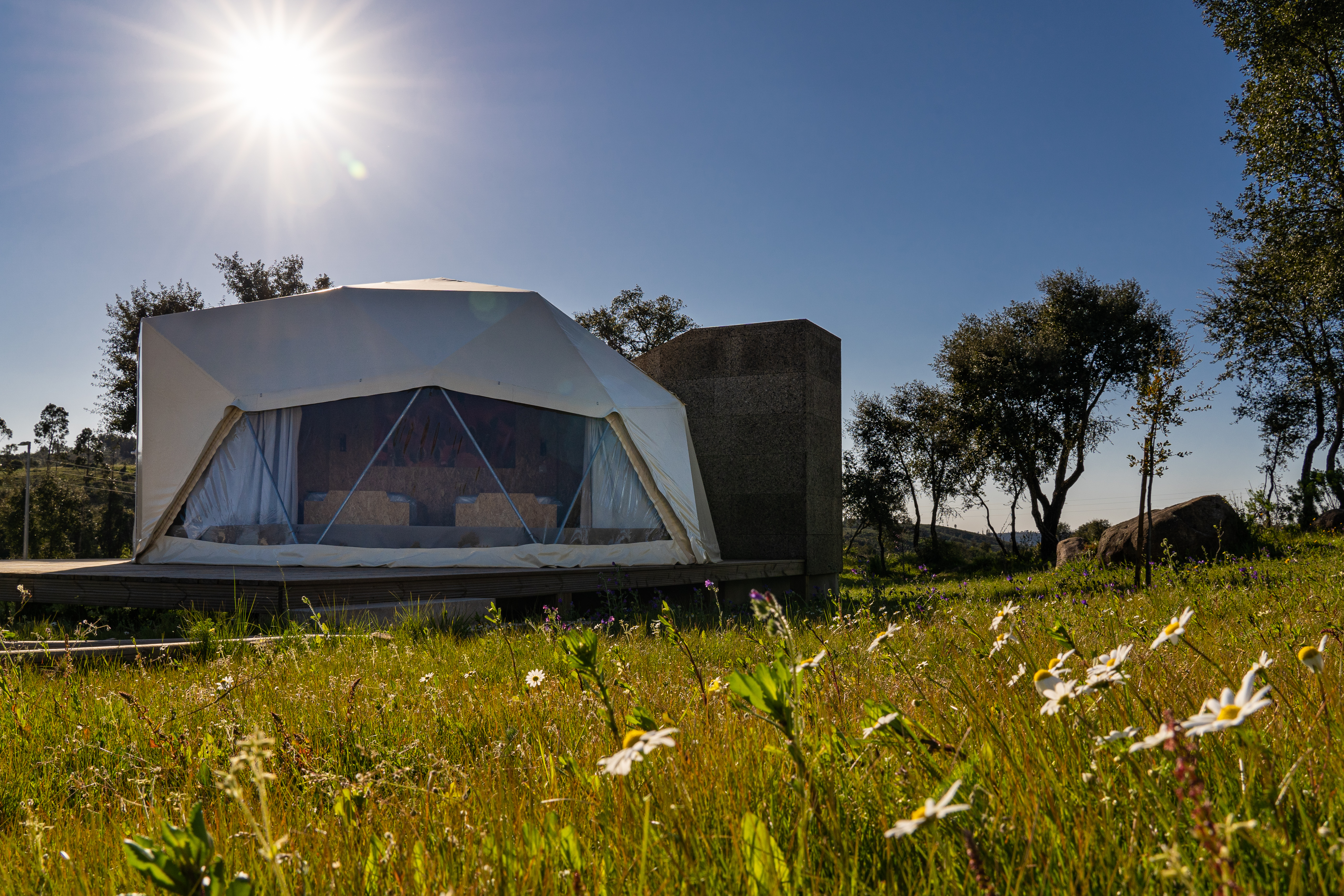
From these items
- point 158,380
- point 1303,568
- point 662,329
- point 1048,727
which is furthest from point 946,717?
point 662,329

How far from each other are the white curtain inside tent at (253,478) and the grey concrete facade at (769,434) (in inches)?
219

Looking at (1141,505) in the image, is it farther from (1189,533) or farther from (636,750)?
(636,750)

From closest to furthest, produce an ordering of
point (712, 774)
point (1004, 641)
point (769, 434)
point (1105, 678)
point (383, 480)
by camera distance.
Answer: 1. point (1105, 678)
2. point (712, 774)
3. point (1004, 641)
4. point (383, 480)
5. point (769, 434)

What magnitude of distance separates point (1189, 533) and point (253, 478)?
13.6 meters

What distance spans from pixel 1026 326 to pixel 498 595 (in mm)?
19063

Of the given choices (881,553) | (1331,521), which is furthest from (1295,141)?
(881,553)

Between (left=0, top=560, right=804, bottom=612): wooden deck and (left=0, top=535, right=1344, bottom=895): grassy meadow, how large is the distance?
10.1 feet

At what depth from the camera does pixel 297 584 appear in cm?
603

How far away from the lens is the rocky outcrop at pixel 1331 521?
13508 millimetres

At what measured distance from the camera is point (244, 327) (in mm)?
9305

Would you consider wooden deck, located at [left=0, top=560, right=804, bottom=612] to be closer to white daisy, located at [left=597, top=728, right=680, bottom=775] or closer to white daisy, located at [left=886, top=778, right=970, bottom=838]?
white daisy, located at [left=597, top=728, right=680, bottom=775]

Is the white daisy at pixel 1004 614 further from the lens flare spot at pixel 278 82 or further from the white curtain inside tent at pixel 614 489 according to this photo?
the lens flare spot at pixel 278 82

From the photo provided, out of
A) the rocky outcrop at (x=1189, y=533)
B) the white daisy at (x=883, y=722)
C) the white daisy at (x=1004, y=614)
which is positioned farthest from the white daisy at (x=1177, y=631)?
the rocky outcrop at (x=1189, y=533)

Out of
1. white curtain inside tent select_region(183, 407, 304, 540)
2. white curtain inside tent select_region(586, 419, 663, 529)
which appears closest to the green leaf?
white curtain inside tent select_region(183, 407, 304, 540)
